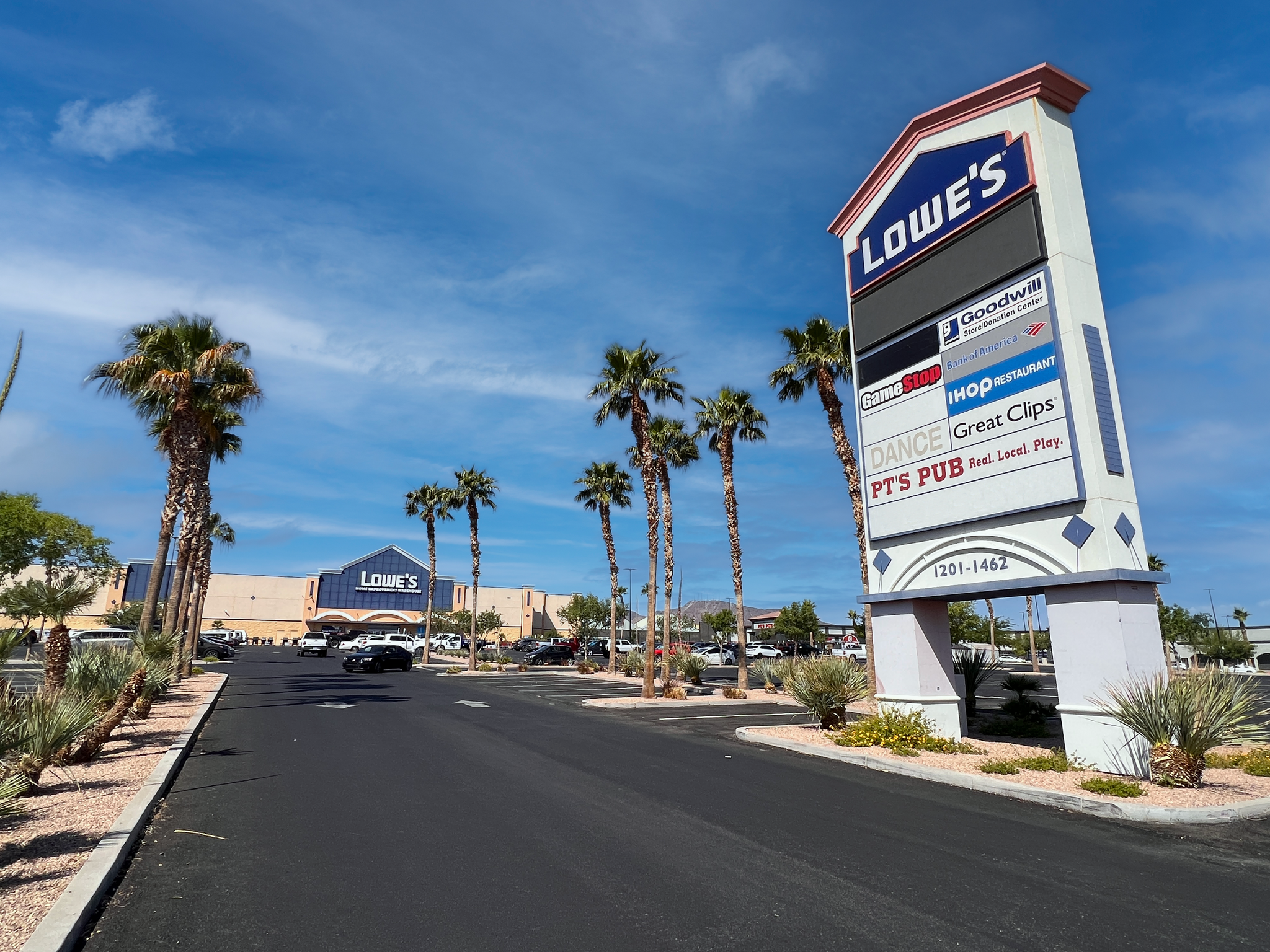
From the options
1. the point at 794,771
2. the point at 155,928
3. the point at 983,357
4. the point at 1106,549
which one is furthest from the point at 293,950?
the point at 983,357

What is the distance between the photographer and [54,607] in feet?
40.4

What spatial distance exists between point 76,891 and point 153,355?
20.3m

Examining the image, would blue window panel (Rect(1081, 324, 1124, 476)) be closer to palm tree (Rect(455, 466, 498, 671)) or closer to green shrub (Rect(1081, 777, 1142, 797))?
green shrub (Rect(1081, 777, 1142, 797))

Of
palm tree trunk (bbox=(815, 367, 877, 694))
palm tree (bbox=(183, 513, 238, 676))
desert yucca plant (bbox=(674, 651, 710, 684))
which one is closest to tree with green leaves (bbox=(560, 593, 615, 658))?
palm tree (bbox=(183, 513, 238, 676))

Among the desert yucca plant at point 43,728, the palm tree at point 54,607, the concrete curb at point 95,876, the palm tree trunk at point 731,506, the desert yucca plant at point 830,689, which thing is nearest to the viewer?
the concrete curb at point 95,876

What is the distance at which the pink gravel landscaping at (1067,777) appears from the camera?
29.0 ft

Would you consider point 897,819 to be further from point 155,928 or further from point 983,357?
point 983,357

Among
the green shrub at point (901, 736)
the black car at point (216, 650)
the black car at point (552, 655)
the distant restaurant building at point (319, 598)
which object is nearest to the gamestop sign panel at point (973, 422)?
the green shrub at point (901, 736)

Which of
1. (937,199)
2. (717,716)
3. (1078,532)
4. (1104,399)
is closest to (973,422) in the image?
(1104,399)

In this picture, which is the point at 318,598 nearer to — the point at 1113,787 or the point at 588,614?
the point at 588,614

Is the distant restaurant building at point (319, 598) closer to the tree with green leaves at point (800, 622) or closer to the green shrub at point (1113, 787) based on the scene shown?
the tree with green leaves at point (800, 622)

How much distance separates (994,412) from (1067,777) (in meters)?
5.80

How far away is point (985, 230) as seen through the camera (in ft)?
44.0

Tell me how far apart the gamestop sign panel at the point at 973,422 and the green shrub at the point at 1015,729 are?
187 inches
